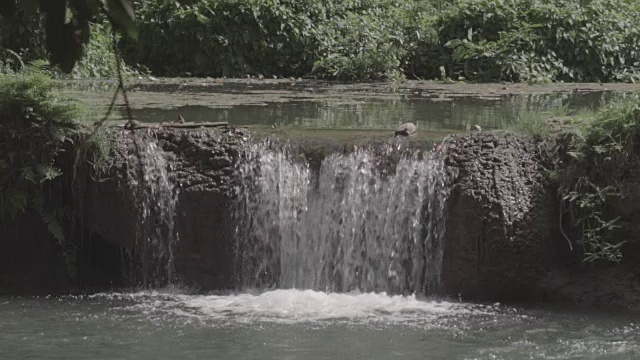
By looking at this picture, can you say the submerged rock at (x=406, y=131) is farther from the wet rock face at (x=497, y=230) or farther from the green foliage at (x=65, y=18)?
the green foliage at (x=65, y=18)

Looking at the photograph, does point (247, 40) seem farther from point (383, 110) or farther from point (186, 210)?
point (186, 210)

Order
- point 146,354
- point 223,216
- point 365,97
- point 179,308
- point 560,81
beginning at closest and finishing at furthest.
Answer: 1. point 146,354
2. point 179,308
3. point 223,216
4. point 365,97
5. point 560,81

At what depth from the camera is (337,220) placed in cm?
977

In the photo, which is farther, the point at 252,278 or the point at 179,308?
the point at 252,278

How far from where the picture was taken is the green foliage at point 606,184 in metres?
9.13

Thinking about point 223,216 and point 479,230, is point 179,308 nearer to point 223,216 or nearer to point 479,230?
point 223,216

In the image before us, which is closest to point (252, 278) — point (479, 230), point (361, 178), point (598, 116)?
point (361, 178)

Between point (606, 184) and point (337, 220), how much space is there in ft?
7.01

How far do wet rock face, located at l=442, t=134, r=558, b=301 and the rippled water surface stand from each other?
0.77 ft

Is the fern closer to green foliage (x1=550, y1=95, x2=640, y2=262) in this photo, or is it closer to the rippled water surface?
the rippled water surface

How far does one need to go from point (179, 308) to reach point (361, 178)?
189 cm

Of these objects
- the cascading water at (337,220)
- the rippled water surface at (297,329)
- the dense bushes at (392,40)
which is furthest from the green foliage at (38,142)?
the dense bushes at (392,40)

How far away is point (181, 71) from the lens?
1858 centimetres

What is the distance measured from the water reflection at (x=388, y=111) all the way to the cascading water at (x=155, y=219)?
Answer: 1538mm
